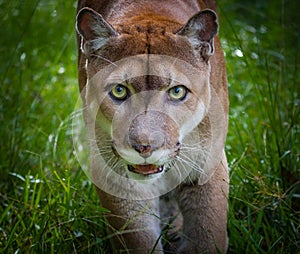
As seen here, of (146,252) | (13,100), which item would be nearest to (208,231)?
(146,252)

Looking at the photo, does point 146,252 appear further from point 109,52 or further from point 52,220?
point 109,52

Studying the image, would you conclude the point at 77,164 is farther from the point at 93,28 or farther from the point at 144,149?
the point at 144,149

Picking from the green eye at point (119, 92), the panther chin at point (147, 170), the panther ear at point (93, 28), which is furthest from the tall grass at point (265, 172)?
the panther ear at point (93, 28)

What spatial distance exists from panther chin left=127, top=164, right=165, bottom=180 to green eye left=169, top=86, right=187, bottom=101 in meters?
0.36

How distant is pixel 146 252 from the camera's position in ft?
12.1

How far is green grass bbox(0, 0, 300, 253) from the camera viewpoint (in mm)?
3814

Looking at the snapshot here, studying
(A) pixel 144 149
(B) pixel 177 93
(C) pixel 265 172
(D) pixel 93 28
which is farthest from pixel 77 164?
(A) pixel 144 149

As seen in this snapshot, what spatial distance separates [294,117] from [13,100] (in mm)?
2263

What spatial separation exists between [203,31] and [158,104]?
0.51 m

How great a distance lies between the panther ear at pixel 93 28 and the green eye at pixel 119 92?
294 millimetres

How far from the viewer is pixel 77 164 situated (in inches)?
190

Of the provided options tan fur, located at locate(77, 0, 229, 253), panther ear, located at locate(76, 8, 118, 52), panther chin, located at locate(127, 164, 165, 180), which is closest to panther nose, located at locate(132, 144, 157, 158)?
tan fur, located at locate(77, 0, 229, 253)

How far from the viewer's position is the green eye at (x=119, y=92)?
3424 millimetres

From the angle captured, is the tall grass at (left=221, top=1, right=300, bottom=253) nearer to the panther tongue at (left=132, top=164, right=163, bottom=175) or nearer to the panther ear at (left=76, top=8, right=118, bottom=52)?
the panther tongue at (left=132, top=164, right=163, bottom=175)
